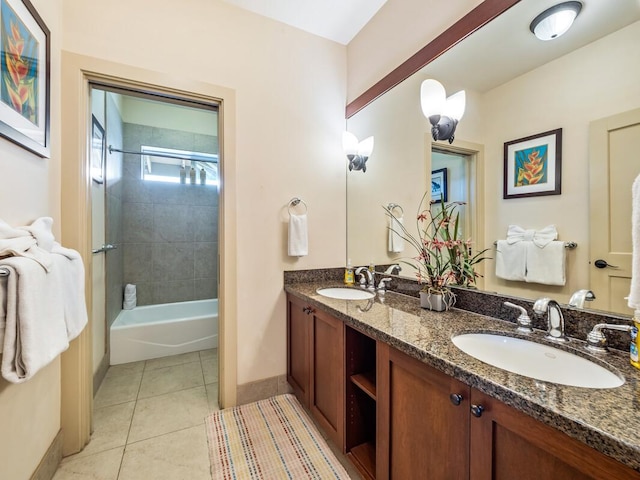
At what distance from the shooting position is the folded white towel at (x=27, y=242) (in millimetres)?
875

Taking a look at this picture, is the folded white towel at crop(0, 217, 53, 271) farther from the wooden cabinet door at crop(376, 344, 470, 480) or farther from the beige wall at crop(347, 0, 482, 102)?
the beige wall at crop(347, 0, 482, 102)

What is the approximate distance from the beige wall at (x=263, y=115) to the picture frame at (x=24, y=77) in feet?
1.31

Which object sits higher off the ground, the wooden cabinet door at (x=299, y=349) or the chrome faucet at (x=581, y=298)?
the chrome faucet at (x=581, y=298)

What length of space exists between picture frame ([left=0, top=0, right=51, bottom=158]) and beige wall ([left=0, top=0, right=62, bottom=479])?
0.07m

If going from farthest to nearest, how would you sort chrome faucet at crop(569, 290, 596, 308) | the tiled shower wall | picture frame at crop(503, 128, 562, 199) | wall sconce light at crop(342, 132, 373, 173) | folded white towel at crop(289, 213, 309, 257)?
the tiled shower wall, wall sconce light at crop(342, 132, 373, 173), folded white towel at crop(289, 213, 309, 257), picture frame at crop(503, 128, 562, 199), chrome faucet at crop(569, 290, 596, 308)

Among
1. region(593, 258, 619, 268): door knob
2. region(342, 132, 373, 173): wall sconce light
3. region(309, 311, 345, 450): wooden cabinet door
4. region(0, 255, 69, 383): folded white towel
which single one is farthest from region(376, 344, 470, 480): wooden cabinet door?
region(342, 132, 373, 173): wall sconce light

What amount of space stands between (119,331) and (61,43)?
213 cm

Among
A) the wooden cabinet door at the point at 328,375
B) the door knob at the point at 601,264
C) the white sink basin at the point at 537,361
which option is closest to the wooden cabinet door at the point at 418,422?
the white sink basin at the point at 537,361

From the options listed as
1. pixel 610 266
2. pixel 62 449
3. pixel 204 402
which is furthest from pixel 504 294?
pixel 62 449

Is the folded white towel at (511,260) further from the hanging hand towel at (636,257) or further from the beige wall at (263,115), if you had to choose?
the beige wall at (263,115)

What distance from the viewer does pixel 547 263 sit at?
111 cm

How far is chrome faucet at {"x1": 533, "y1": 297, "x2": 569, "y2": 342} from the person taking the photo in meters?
0.98

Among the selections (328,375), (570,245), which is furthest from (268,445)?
(570,245)

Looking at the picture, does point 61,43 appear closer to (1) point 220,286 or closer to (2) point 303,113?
(2) point 303,113
